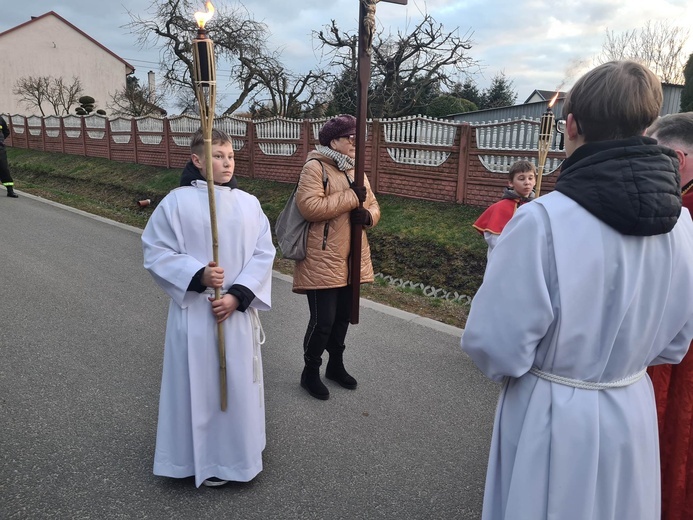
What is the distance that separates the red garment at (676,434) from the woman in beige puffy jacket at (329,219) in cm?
199

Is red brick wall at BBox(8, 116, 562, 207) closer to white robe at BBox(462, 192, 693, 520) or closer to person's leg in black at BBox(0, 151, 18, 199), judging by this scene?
person's leg in black at BBox(0, 151, 18, 199)

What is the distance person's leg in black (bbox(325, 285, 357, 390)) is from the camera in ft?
12.6

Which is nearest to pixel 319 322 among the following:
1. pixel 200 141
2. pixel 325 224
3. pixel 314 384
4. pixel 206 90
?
pixel 314 384

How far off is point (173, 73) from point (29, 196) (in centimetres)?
1110

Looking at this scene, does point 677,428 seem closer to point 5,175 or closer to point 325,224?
point 325,224

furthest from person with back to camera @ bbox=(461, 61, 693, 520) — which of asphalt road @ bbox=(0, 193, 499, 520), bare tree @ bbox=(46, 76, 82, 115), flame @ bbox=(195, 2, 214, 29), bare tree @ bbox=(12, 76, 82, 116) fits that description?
bare tree @ bbox=(46, 76, 82, 115)

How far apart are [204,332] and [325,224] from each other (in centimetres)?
123

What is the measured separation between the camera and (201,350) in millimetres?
2744

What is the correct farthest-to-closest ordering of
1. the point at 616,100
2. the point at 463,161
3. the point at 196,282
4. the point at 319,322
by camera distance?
the point at 463,161 → the point at 319,322 → the point at 196,282 → the point at 616,100

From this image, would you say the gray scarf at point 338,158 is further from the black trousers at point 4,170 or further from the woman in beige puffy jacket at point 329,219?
the black trousers at point 4,170

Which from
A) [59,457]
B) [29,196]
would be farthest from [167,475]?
[29,196]

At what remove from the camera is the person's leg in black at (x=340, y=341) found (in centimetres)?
384

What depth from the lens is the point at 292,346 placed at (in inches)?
191

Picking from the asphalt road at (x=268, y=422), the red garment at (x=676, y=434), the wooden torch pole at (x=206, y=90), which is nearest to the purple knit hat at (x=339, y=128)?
the wooden torch pole at (x=206, y=90)
